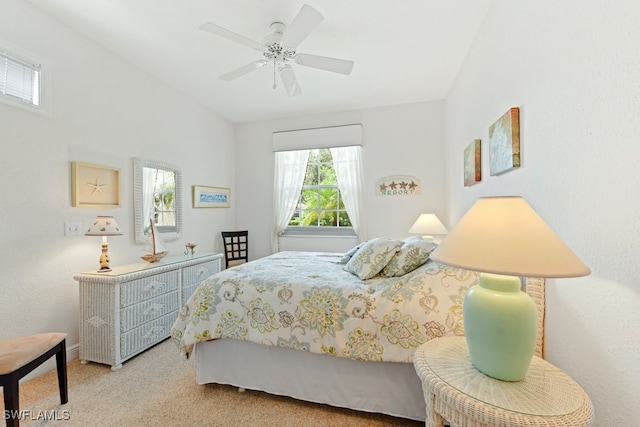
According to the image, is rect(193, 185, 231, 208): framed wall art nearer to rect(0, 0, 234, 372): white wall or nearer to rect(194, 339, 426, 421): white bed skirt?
rect(0, 0, 234, 372): white wall

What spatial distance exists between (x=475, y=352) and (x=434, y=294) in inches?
19.1

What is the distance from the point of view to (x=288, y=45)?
79.7 inches

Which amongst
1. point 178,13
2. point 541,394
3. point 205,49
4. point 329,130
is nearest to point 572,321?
point 541,394

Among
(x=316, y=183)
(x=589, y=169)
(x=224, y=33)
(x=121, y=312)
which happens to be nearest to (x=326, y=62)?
(x=224, y=33)

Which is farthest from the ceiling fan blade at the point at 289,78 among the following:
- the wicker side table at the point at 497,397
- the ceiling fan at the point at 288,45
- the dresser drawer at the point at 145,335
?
the dresser drawer at the point at 145,335

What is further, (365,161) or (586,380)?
(365,161)

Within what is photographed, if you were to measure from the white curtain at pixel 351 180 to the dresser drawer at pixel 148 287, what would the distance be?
7.57 feet

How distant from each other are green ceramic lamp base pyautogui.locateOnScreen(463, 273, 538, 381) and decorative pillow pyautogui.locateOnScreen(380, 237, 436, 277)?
0.79 meters

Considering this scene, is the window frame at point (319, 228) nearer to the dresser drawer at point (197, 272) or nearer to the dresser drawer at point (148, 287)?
the dresser drawer at point (197, 272)

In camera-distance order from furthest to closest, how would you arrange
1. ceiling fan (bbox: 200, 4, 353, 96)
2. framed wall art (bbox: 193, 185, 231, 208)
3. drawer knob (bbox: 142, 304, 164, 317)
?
1. framed wall art (bbox: 193, 185, 231, 208)
2. drawer knob (bbox: 142, 304, 164, 317)
3. ceiling fan (bbox: 200, 4, 353, 96)

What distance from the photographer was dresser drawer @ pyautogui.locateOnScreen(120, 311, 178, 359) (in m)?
2.17

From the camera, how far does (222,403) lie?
172cm

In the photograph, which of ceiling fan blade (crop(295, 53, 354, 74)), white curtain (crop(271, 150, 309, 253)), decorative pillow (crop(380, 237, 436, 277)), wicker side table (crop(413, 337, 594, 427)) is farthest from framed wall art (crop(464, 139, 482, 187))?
white curtain (crop(271, 150, 309, 253))

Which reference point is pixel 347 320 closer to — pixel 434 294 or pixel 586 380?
pixel 434 294
